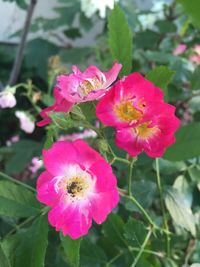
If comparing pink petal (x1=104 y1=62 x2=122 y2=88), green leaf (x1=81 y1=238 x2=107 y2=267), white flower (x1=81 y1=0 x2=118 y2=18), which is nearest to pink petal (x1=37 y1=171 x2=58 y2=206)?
pink petal (x1=104 y1=62 x2=122 y2=88)

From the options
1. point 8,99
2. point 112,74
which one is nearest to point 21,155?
point 8,99

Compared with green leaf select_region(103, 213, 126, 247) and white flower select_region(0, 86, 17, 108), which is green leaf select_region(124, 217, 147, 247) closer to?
green leaf select_region(103, 213, 126, 247)

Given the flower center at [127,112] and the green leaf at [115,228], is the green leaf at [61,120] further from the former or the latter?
the green leaf at [115,228]

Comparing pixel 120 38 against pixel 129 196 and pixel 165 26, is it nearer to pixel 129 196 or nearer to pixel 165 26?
pixel 129 196

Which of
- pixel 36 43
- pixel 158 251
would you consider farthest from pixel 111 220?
pixel 36 43

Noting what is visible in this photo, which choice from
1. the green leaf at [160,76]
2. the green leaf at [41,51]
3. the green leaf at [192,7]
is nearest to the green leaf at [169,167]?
the green leaf at [160,76]

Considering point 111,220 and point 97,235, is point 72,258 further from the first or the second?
point 97,235
